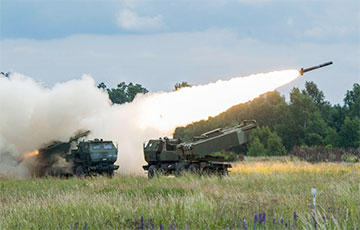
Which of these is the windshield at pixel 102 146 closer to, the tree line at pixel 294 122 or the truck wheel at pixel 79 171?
the truck wheel at pixel 79 171

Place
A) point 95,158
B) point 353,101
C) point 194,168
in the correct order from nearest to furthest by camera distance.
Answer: point 194,168, point 95,158, point 353,101

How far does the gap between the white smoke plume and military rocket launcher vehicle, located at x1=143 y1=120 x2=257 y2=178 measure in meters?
1.58

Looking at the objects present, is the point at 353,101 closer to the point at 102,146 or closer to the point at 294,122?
the point at 294,122

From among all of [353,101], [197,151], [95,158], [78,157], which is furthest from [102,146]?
[353,101]

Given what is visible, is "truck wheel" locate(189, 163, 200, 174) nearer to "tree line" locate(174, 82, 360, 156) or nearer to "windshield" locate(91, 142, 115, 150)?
"windshield" locate(91, 142, 115, 150)

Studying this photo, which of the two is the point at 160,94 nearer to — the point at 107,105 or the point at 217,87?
the point at 217,87

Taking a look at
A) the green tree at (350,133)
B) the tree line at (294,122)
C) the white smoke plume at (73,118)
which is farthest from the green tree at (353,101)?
the white smoke plume at (73,118)

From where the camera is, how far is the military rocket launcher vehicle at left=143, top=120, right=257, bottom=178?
2278 cm

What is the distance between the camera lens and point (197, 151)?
2325 cm

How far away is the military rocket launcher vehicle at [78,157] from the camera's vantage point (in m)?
27.3

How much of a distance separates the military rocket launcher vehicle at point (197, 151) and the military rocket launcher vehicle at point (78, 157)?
2306 mm

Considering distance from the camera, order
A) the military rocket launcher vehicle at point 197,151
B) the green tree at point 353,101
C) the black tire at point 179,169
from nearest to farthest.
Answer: the military rocket launcher vehicle at point 197,151, the black tire at point 179,169, the green tree at point 353,101

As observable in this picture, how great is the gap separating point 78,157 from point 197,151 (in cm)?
827

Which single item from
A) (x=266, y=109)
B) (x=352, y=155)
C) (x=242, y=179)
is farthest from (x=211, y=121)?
(x=242, y=179)
